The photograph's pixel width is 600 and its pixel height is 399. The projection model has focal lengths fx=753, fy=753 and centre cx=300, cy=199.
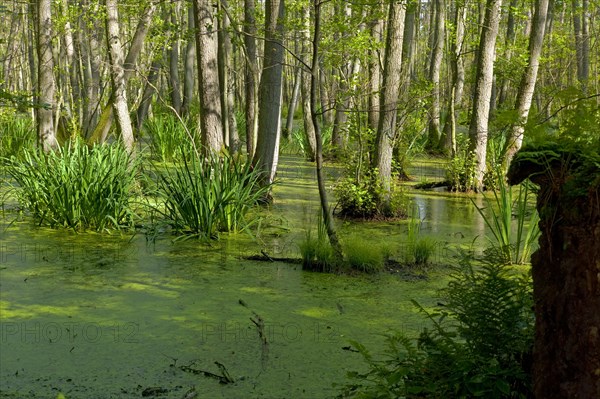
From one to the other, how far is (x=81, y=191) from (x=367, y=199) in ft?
8.98

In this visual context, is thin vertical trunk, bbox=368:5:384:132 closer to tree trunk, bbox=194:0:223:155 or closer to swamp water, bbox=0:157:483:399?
tree trunk, bbox=194:0:223:155

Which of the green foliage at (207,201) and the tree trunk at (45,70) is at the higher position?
the tree trunk at (45,70)

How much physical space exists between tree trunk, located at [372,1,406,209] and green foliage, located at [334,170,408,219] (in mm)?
57

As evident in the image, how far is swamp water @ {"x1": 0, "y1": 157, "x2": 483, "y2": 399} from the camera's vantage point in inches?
125

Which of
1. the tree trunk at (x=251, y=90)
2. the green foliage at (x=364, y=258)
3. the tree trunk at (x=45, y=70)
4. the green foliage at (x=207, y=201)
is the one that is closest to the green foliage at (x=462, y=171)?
the tree trunk at (x=251, y=90)

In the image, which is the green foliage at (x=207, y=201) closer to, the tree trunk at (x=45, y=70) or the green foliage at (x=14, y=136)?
the tree trunk at (x=45, y=70)

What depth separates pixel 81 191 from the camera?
611 centimetres

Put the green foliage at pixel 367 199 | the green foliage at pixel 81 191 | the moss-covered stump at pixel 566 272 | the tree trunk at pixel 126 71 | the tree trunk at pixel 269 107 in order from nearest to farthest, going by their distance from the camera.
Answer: the moss-covered stump at pixel 566 272, the green foliage at pixel 81 191, the green foliage at pixel 367 199, the tree trunk at pixel 269 107, the tree trunk at pixel 126 71

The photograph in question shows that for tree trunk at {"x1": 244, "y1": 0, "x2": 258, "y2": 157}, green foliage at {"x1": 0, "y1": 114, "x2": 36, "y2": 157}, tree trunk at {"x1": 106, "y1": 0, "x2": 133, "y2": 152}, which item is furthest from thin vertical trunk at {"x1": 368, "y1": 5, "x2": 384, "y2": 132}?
green foliage at {"x1": 0, "y1": 114, "x2": 36, "y2": 157}

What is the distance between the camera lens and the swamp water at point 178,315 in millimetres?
3180

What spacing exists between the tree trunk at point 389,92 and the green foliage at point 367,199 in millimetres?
57

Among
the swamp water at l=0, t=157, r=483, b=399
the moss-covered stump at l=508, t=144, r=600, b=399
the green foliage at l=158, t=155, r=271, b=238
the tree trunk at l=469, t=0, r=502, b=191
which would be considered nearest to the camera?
the moss-covered stump at l=508, t=144, r=600, b=399

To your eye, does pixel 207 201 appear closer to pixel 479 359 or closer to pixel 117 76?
pixel 117 76

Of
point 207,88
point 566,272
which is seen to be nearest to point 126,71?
point 207,88
